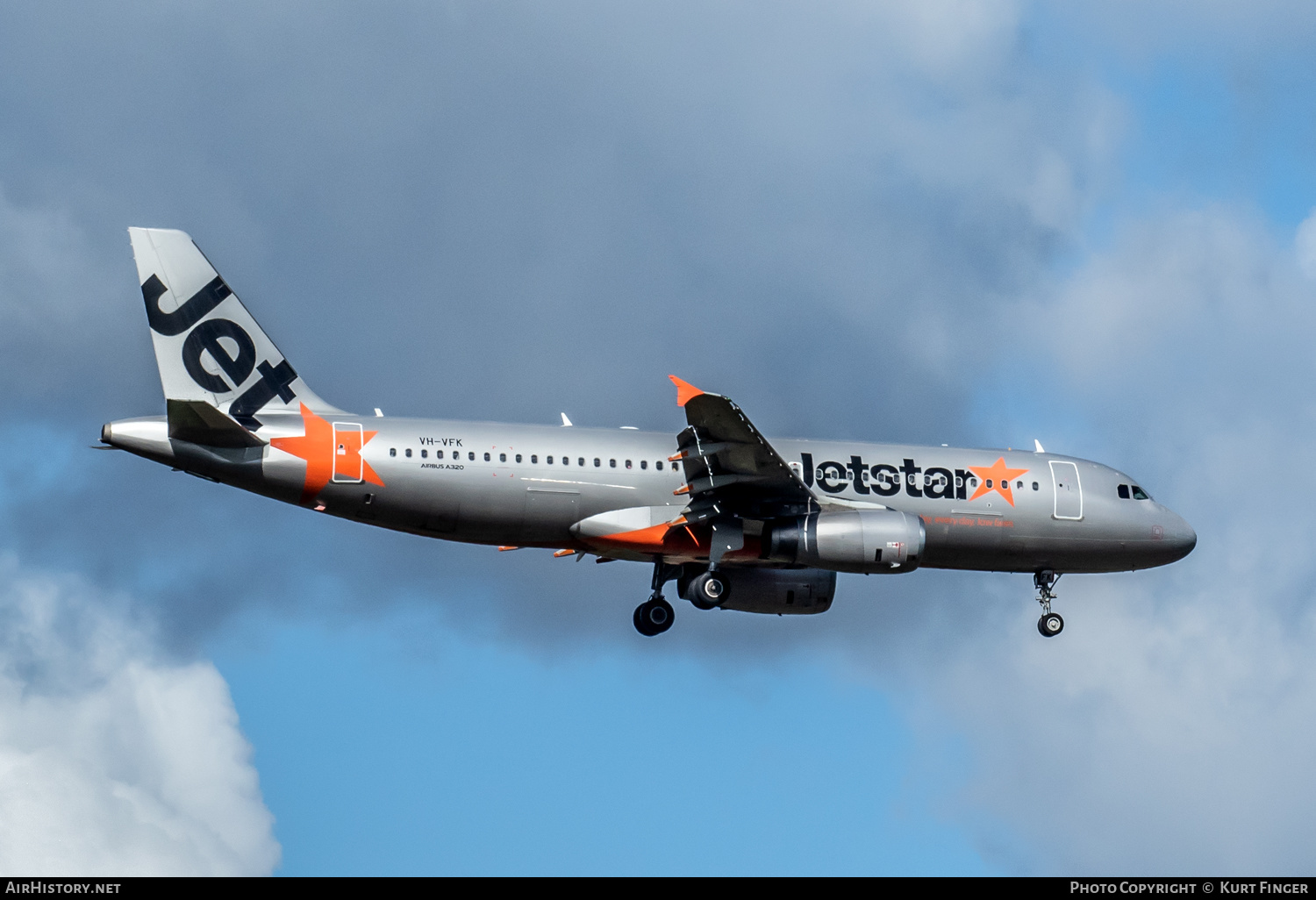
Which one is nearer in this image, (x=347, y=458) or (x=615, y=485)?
(x=347, y=458)

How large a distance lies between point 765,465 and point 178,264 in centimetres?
1342

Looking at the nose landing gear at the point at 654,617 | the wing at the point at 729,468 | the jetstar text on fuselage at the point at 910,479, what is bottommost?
the nose landing gear at the point at 654,617

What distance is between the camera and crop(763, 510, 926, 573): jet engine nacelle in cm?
3600

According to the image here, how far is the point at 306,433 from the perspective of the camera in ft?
114

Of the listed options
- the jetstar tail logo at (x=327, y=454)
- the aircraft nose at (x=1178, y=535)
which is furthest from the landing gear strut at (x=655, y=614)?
the aircraft nose at (x=1178, y=535)

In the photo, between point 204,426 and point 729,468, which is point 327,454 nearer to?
point 204,426

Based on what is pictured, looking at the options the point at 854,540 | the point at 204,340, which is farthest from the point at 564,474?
the point at 204,340

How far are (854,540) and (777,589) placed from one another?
5368 mm

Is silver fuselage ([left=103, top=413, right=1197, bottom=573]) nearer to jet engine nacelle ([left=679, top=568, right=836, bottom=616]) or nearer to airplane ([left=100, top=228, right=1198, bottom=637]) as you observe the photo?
airplane ([left=100, top=228, right=1198, bottom=637])

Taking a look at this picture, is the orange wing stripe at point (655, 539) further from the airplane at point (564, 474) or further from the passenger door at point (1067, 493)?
the passenger door at point (1067, 493)

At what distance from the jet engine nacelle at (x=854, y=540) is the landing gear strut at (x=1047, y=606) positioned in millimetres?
5752

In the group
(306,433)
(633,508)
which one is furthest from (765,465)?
(306,433)

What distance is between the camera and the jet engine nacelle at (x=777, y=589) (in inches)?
1602

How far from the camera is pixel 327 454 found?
Result: 113 ft
